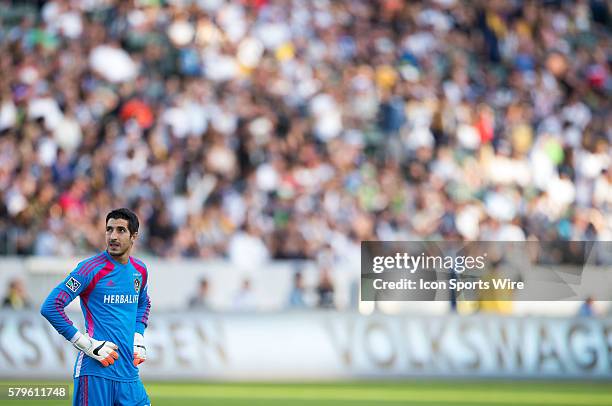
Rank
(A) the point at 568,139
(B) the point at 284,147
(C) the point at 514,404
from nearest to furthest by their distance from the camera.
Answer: (C) the point at 514,404 → (B) the point at 284,147 → (A) the point at 568,139

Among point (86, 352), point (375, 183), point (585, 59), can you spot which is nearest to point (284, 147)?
point (375, 183)

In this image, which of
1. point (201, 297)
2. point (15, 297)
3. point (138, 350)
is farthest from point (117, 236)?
point (201, 297)

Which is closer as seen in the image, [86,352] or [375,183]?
[86,352]

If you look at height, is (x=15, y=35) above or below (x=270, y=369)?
above

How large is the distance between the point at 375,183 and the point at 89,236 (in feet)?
16.2

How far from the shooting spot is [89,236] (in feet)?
60.0

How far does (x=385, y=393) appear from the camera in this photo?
627 inches

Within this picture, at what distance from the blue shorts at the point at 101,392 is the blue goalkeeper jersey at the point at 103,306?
34mm

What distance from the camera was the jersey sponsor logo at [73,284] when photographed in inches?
301

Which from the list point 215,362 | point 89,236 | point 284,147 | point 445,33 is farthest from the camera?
point 445,33

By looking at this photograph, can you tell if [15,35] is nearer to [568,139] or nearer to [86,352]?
[568,139]

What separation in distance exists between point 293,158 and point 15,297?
5.74 metres

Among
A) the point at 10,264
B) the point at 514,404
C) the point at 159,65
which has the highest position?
the point at 159,65

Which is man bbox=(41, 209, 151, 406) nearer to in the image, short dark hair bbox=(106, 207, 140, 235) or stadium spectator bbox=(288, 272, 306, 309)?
short dark hair bbox=(106, 207, 140, 235)
